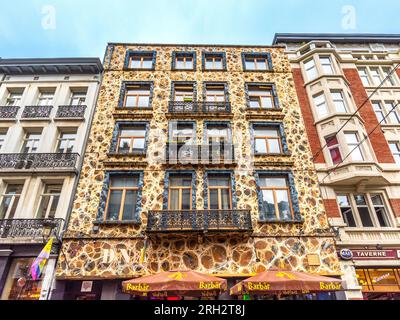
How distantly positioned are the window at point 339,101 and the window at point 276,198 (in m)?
6.58

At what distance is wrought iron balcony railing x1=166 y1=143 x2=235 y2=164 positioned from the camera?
13.8m

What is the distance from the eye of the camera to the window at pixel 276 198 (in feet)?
41.8

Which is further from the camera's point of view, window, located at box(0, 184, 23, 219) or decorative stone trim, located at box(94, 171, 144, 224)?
window, located at box(0, 184, 23, 219)

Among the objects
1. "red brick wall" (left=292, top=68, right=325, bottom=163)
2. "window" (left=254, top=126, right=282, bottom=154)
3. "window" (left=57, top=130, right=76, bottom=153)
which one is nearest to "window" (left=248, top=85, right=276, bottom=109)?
"window" (left=254, top=126, right=282, bottom=154)

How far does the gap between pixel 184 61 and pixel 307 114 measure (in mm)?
9803

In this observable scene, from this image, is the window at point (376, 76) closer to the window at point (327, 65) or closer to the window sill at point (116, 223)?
the window at point (327, 65)

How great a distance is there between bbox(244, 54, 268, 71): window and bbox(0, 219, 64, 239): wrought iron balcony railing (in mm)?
16054

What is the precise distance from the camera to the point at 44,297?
10.5m

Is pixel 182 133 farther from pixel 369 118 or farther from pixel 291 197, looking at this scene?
pixel 369 118

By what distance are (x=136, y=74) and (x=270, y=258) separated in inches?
581

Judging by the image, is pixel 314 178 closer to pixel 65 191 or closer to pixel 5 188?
pixel 65 191

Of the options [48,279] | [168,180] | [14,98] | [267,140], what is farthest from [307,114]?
[14,98]

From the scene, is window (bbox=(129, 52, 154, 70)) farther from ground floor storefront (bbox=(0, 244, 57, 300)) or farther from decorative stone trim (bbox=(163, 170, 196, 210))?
ground floor storefront (bbox=(0, 244, 57, 300))
